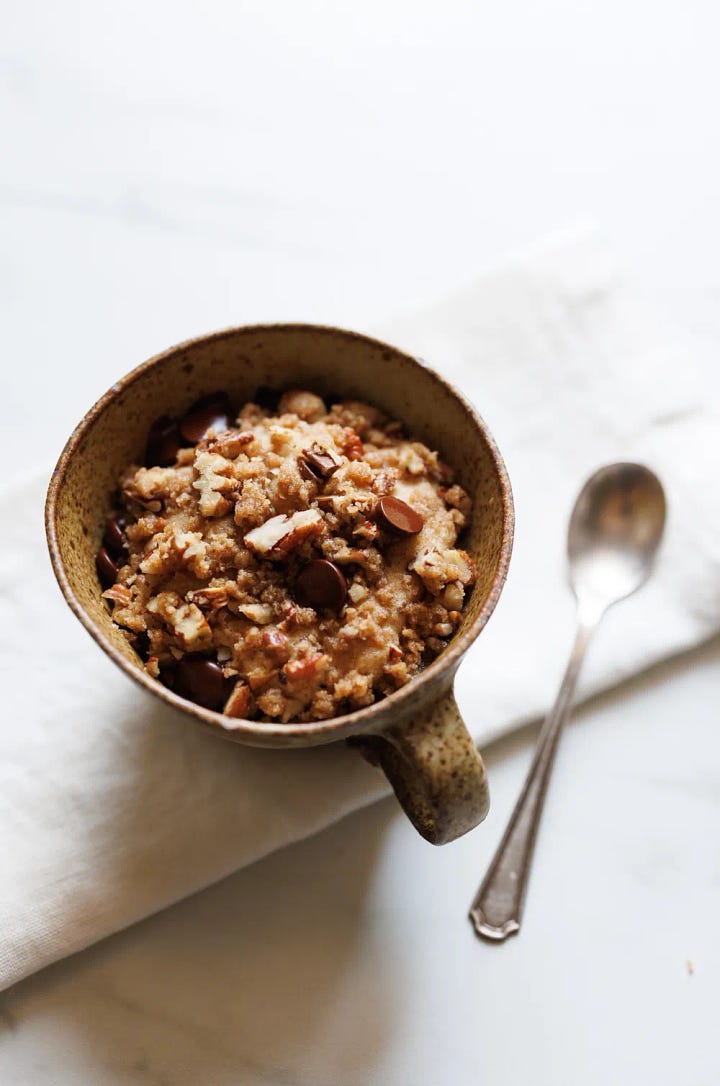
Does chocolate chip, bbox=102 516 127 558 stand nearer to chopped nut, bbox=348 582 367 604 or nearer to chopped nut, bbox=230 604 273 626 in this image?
chopped nut, bbox=230 604 273 626

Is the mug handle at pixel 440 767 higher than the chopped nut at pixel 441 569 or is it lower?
lower

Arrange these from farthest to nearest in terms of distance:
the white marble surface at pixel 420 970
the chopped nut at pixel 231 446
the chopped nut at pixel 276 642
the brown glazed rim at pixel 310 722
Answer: the white marble surface at pixel 420 970 → the chopped nut at pixel 231 446 → the chopped nut at pixel 276 642 → the brown glazed rim at pixel 310 722

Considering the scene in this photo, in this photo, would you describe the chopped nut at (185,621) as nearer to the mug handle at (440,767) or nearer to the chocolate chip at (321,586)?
the chocolate chip at (321,586)

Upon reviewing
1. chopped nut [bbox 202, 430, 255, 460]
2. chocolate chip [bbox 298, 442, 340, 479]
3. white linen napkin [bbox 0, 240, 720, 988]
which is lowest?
white linen napkin [bbox 0, 240, 720, 988]

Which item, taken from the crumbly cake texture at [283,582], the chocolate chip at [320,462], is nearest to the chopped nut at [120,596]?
the crumbly cake texture at [283,582]

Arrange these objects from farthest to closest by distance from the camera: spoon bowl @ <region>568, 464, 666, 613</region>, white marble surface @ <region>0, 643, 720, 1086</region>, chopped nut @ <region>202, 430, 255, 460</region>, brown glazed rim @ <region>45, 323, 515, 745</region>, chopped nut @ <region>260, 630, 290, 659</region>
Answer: spoon bowl @ <region>568, 464, 666, 613</region> → white marble surface @ <region>0, 643, 720, 1086</region> → chopped nut @ <region>202, 430, 255, 460</region> → chopped nut @ <region>260, 630, 290, 659</region> → brown glazed rim @ <region>45, 323, 515, 745</region>

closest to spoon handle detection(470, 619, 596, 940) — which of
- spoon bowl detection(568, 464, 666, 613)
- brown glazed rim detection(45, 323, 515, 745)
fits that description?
spoon bowl detection(568, 464, 666, 613)

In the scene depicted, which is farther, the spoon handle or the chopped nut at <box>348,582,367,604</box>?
the spoon handle
